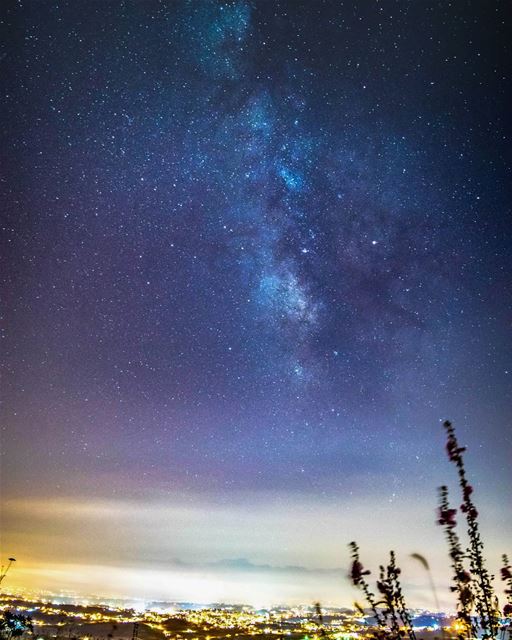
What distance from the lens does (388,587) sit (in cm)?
669

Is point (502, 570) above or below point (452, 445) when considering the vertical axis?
below

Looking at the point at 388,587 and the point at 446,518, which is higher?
the point at 446,518

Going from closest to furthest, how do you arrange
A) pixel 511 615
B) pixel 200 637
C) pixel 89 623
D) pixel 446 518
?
pixel 446 518, pixel 511 615, pixel 200 637, pixel 89 623

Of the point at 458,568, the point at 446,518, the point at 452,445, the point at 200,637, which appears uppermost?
the point at 452,445

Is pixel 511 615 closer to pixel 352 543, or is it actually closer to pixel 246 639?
pixel 352 543

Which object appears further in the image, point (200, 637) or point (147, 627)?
point (147, 627)

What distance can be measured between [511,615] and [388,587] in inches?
88.3

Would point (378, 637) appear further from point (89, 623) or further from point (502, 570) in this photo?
point (89, 623)

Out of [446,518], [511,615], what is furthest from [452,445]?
[511,615]

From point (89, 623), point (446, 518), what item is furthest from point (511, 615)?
point (89, 623)

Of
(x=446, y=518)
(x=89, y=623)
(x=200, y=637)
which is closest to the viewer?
(x=446, y=518)

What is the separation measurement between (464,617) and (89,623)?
147149mm

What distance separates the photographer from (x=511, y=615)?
7.17 meters

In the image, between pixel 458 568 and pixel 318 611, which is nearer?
pixel 458 568
